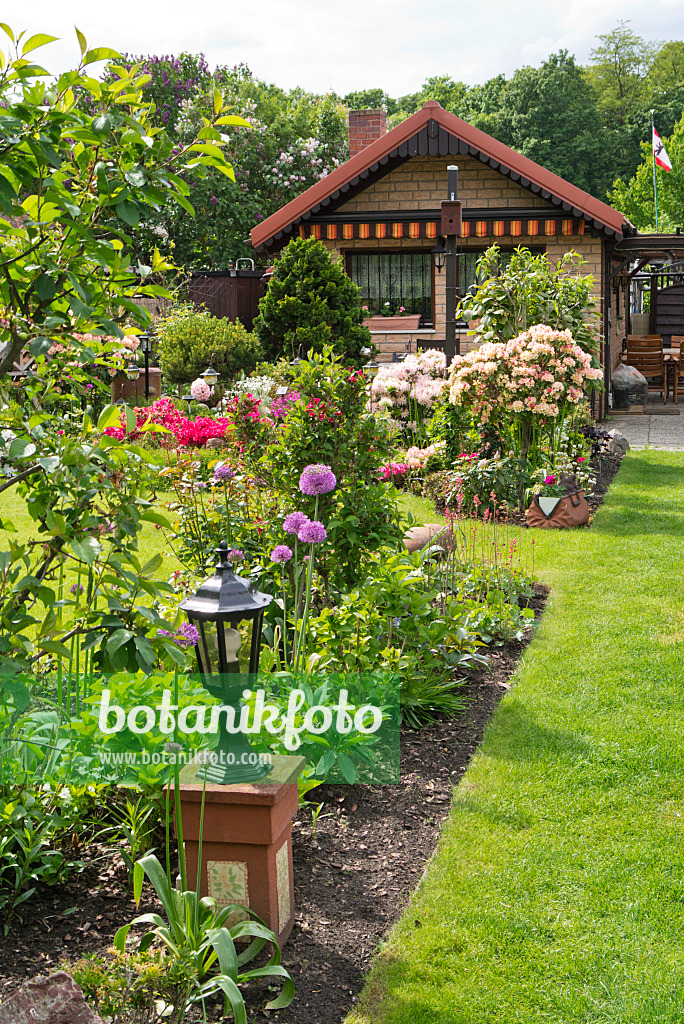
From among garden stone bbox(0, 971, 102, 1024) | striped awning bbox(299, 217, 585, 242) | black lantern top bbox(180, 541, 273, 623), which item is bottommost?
garden stone bbox(0, 971, 102, 1024)

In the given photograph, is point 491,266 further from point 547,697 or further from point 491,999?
point 491,999

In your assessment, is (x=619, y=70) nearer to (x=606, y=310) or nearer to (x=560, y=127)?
(x=560, y=127)

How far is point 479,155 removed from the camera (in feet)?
50.5

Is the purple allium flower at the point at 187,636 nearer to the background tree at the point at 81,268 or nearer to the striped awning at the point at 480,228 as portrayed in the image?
the background tree at the point at 81,268

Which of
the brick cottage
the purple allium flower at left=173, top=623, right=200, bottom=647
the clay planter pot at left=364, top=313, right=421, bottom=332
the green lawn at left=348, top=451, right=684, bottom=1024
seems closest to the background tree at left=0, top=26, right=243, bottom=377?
the purple allium flower at left=173, top=623, right=200, bottom=647

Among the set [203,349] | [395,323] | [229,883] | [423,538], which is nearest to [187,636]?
[229,883]

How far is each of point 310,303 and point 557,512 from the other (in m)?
6.30

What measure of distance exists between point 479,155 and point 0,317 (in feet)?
45.6

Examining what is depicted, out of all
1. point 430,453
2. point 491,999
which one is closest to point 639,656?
point 491,999

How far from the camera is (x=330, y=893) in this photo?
3.21m

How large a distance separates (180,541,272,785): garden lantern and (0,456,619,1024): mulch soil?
0.57 m

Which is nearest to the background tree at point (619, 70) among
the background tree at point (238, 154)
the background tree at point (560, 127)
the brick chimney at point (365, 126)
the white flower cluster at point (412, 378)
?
the background tree at point (560, 127)

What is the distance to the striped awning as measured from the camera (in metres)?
15.4

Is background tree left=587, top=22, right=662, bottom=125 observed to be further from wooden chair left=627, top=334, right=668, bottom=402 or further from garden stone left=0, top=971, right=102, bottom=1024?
garden stone left=0, top=971, right=102, bottom=1024
